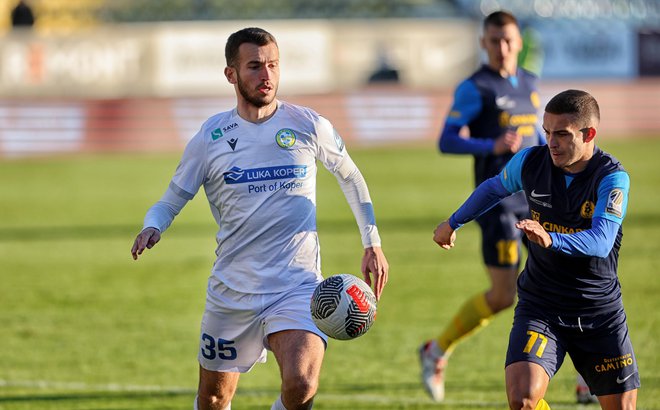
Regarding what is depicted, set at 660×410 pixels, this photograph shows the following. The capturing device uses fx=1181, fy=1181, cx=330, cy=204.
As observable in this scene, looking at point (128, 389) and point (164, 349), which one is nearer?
point (128, 389)

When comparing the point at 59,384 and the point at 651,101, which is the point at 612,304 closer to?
the point at 59,384

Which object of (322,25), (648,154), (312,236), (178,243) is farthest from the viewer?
(322,25)

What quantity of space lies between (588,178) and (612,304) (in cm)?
68

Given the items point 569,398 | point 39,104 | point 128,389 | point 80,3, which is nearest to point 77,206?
point 39,104

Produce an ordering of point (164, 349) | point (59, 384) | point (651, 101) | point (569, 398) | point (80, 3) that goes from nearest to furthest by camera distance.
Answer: point (569, 398) < point (59, 384) < point (164, 349) < point (651, 101) < point (80, 3)

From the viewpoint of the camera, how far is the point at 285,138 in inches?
254

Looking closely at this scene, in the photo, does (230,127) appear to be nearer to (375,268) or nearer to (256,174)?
(256,174)

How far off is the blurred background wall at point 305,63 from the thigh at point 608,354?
776 inches

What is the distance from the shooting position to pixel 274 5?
3634 cm

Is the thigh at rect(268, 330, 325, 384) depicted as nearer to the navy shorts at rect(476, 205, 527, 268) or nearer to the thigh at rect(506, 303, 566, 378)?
the thigh at rect(506, 303, 566, 378)

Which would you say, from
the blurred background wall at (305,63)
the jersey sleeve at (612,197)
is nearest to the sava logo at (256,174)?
the jersey sleeve at (612,197)

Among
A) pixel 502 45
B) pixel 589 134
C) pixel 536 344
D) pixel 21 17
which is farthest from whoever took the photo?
pixel 21 17

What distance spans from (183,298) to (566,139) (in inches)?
287

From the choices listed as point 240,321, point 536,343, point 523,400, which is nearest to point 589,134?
point 536,343
